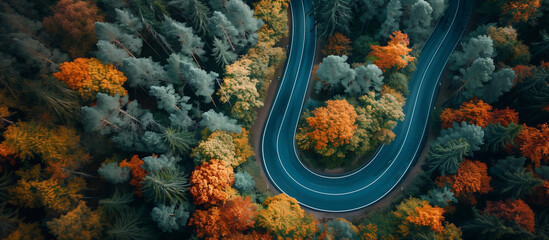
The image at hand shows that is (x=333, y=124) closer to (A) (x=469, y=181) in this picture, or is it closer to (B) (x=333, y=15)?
(B) (x=333, y=15)

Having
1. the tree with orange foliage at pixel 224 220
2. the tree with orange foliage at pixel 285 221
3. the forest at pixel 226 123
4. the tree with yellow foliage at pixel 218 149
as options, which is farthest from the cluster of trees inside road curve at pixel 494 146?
the tree with yellow foliage at pixel 218 149

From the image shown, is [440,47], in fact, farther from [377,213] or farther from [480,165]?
[377,213]

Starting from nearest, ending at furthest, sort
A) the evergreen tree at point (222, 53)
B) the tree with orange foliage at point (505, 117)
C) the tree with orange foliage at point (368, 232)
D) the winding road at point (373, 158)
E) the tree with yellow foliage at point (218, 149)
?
the tree with orange foliage at point (368, 232), the tree with yellow foliage at point (218, 149), the tree with orange foliage at point (505, 117), the evergreen tree at point (222, 53), the winding road at point (373, 158)

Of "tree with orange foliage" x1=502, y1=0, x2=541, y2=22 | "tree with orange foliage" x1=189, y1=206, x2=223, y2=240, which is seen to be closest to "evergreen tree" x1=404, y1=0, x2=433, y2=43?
"tree with orange foliage" x1=502, y1=0, x2=541, y2=22

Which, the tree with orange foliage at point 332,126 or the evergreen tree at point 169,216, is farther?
the tree with orange foliage at point 332,126

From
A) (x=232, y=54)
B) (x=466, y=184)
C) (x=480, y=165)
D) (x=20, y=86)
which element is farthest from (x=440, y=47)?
(x=20, y=86)

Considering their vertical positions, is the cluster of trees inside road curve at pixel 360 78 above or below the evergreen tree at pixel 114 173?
above

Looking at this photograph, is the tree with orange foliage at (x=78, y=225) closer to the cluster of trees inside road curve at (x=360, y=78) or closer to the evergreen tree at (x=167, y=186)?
the evergreen tree at (x=167, y=186)
